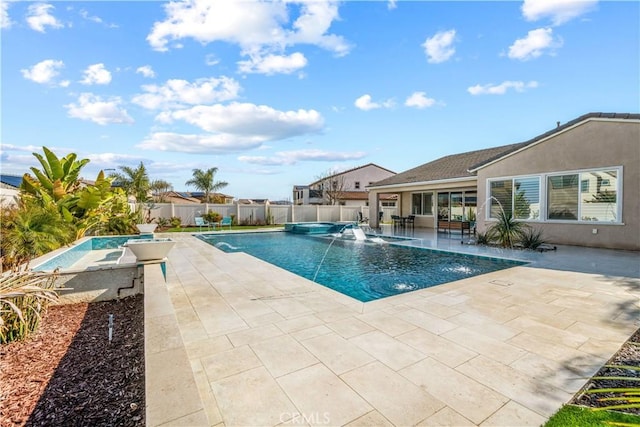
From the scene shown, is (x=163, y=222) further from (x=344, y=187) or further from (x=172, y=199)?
(x=344, y=187)

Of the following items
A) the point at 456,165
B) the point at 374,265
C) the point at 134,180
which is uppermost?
the point at 456,165

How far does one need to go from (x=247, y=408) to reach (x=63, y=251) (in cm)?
841

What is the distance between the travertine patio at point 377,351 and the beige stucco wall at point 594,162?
5932 mm

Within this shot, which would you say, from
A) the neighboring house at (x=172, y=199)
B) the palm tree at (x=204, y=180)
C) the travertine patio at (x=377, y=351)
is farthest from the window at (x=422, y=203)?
the neighboring house at (x=172, y=199)

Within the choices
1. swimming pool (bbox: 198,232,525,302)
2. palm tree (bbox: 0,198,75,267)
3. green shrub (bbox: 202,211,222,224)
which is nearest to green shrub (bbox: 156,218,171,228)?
green shrub (bbox: 202,211,222,224)

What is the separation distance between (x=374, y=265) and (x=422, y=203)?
13.9 m

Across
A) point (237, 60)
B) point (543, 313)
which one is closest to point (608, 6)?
point (543, 313)

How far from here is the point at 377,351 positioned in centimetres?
355

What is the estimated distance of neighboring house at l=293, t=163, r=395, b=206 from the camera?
132 feet

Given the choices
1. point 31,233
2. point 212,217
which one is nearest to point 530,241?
point 31,233

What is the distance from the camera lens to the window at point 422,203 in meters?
21.3

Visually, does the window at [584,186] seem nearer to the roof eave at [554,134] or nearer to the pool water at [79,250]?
the roof eave at [554,134]

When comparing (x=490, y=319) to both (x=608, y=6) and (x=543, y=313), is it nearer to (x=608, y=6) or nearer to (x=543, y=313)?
(x=543, y=313)

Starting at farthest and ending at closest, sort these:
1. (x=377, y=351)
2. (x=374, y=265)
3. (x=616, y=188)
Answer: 1. (x=616, y=188)
2. (x=374, y=265)
3. (x=377, y=351)
